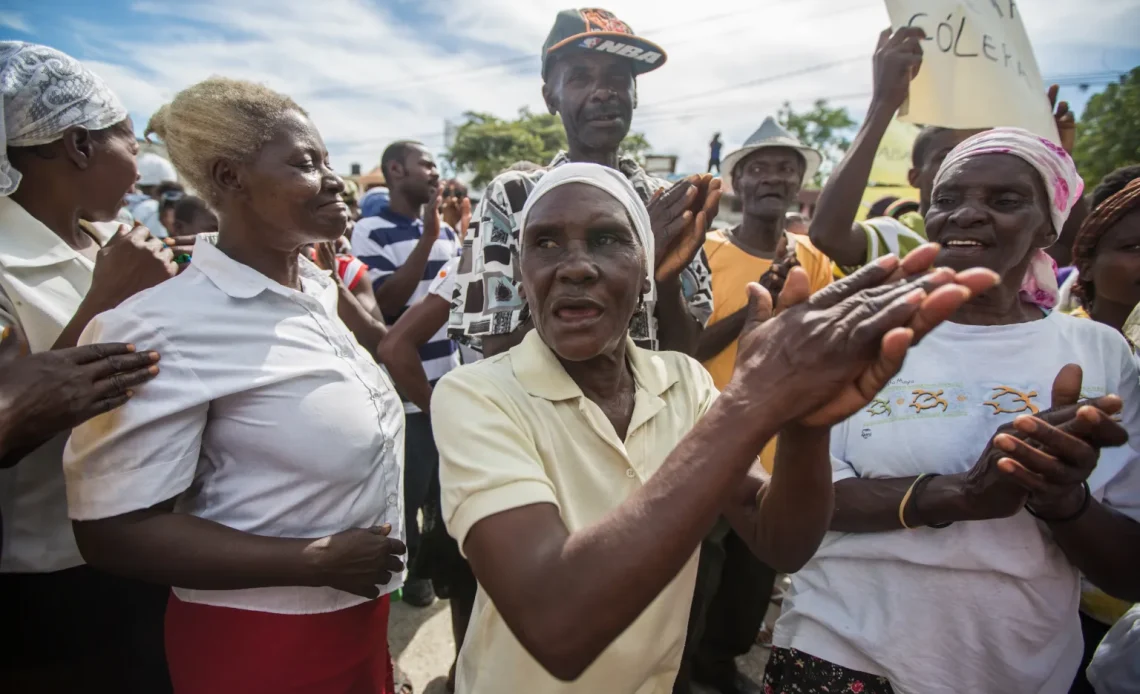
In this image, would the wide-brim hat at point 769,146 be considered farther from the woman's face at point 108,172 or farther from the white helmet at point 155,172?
the white helmet at point 155,172

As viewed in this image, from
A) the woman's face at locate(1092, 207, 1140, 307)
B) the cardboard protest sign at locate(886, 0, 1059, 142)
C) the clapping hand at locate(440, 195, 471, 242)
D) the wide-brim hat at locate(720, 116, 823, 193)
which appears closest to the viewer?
the woman's face at locate(1092, 207, 1140, 307)

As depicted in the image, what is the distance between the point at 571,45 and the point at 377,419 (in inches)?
62.4

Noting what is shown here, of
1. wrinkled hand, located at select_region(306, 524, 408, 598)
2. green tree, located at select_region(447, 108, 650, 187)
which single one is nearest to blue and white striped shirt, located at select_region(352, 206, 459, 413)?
wrinkled hand, located at select_region(306, 524, 408, 598)

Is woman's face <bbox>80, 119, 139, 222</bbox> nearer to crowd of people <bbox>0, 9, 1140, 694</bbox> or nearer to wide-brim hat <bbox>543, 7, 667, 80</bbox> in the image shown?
crowd of people <bbox>0, 9, 1140, 694</bbox>

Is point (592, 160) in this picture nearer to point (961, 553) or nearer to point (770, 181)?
point (770, 181)

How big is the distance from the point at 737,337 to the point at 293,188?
7.24 feet

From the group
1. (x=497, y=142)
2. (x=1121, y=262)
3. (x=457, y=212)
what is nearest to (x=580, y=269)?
(x=1121, y=262)

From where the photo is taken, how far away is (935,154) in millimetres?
3213

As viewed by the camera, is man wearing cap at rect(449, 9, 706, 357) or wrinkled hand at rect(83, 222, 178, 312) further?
man wearing cap at rect(449, 9, 706, 357)

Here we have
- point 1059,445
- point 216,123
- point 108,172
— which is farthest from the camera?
point 108,172

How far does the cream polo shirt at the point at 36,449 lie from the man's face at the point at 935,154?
3.53 m

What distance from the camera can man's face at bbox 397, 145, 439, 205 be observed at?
4.83m

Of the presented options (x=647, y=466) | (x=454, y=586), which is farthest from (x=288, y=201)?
(x=454, y=586)

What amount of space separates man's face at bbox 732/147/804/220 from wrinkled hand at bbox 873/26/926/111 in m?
1.26
